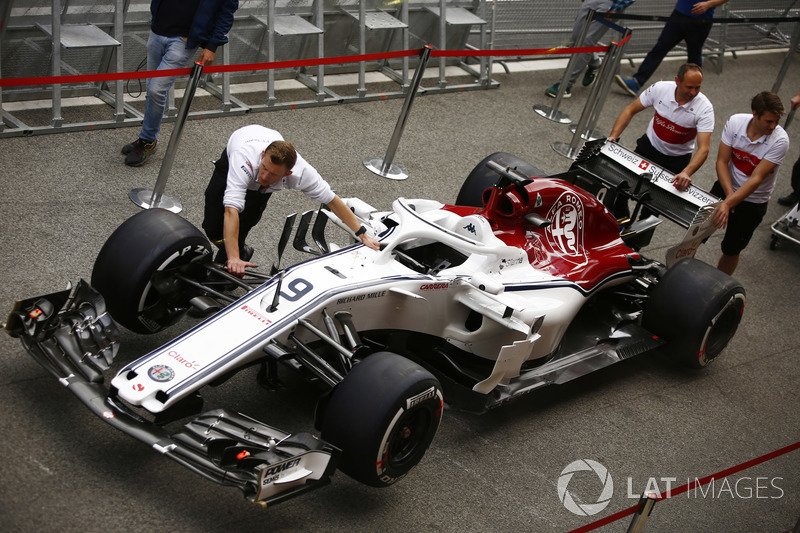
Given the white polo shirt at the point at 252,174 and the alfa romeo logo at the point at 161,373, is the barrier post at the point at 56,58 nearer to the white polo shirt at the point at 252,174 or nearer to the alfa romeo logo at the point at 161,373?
the white polo shirt at the point at 252,174

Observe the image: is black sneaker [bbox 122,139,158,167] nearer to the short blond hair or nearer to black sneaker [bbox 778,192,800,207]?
the short blond hair

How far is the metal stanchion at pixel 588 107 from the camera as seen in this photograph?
9.14 meters

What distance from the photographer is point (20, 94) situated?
7789 millimetres

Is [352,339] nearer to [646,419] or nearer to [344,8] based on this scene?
[646,419]

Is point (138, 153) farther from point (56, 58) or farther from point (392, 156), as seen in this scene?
point (392, 156)

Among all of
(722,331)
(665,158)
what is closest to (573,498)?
(722,331)

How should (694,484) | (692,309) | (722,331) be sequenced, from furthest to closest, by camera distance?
1. (722,331)
2. (692,309)
3. (694,484)

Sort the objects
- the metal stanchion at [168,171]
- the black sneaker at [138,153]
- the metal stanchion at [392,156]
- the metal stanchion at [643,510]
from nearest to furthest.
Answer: the metal stanchion at [643,510], the metal stanchion at [168,171], the black sneaker at [138,153], the metal stanchion at [392,156]

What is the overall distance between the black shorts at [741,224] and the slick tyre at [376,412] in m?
3.71

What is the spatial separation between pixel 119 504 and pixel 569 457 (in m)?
2.51

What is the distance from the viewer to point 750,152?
22.0 feet

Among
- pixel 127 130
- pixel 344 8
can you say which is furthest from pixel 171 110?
pixel 344 8

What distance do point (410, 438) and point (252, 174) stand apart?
185 cm

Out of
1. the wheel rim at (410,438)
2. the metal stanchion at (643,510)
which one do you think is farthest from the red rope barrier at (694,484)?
the wheel rim at (410,438)
